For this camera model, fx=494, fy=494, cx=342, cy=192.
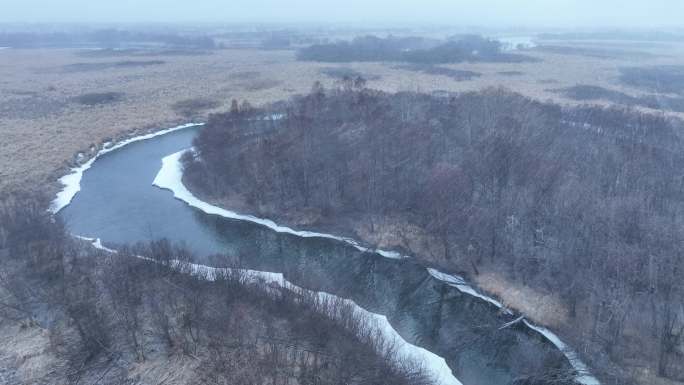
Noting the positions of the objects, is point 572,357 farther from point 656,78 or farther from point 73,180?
point 656,78

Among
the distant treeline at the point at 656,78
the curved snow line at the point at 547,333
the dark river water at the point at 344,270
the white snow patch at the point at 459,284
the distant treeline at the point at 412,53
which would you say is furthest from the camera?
the distant treeline at the point at 412,53

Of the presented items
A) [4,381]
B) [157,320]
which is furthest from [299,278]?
[4,381]

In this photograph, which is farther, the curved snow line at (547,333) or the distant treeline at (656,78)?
the distant treeline at (656,78)

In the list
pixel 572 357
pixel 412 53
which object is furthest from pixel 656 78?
pixel 572 357

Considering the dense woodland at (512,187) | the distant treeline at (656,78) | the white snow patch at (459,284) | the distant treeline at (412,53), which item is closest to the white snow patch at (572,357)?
the dense woodland at (512,187)

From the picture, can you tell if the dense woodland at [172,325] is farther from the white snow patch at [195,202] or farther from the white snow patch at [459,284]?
the white snow patch at [195,202]

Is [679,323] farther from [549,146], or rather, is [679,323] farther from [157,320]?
[157,320]
